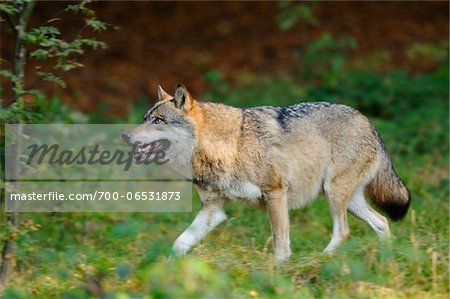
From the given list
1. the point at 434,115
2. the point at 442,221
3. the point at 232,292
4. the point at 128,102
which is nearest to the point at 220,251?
the point at 232,292

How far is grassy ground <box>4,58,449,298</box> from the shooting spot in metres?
6.55

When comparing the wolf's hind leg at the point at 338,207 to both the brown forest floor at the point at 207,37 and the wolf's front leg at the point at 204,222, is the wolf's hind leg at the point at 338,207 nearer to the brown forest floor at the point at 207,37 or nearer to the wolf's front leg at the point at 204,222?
the wolf's front leg at the point at 204,222

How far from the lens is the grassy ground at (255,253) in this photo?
6548 mm

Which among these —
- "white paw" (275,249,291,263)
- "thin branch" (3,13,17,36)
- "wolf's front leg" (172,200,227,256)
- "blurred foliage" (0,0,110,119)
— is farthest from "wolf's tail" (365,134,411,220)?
"thin branch" (3,13,17,36)

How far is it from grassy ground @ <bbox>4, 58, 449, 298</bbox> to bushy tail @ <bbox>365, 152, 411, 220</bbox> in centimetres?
25

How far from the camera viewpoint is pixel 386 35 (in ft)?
56.4

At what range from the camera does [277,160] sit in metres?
8.09

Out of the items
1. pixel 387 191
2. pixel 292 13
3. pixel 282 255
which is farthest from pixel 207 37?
pixel 282 255

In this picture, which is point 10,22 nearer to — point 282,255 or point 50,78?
point 50,78

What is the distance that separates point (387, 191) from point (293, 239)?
1050 mm

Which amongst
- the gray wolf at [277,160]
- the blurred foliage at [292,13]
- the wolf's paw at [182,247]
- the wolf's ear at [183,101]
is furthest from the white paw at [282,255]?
the blurred foliage at [292,13]

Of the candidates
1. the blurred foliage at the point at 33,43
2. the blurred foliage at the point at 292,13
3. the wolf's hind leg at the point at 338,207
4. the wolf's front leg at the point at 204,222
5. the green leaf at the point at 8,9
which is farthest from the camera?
the blurred foliage at the point at 292,13

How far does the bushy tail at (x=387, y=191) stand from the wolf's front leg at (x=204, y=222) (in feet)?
4.99

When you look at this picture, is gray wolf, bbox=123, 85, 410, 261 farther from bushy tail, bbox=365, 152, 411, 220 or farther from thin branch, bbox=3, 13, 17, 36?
thin branch, bbox=3, 13, 17, 36
